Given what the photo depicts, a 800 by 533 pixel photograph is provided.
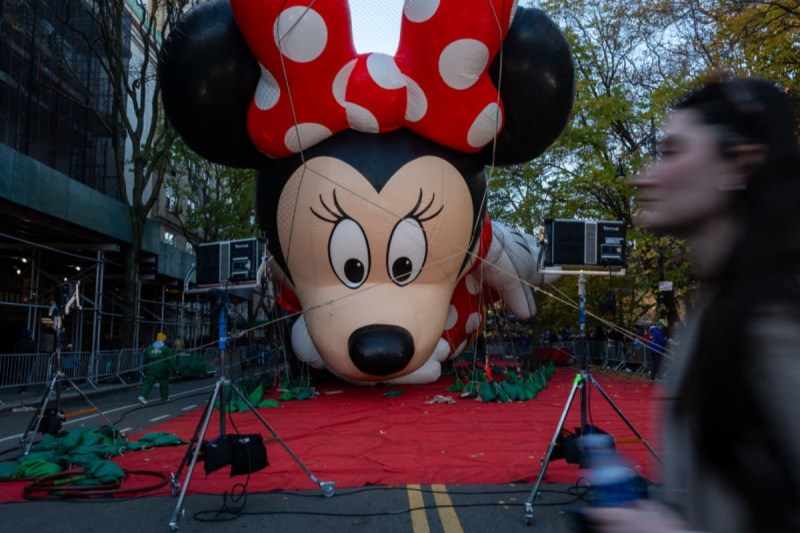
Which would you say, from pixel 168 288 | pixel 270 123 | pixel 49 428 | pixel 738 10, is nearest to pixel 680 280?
pixel 738 10

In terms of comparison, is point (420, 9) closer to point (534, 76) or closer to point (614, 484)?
point (534, 76)

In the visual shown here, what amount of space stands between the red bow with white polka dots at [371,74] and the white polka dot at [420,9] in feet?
0.04

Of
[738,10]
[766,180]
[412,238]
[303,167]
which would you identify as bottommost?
[766,180]

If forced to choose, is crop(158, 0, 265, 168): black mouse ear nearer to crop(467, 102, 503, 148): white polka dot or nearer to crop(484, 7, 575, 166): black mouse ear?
crop(467, 102, 503, 148): white polka dot

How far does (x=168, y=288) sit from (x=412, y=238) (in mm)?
23507

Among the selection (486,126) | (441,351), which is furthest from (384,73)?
(441,351)

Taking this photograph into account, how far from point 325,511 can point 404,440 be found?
2819 mm

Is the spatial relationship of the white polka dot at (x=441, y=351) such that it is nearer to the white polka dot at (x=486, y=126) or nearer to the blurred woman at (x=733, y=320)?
the white polka dot at (x=486, y=126)

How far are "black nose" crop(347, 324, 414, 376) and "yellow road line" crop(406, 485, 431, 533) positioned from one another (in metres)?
2.76

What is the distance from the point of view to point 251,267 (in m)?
6.89

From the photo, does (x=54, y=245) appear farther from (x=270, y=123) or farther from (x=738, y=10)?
(x=738, y=10)

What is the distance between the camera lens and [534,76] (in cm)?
814

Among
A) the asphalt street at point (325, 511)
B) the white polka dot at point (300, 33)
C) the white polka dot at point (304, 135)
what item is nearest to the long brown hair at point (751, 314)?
the asphalt street at point (325, 511)

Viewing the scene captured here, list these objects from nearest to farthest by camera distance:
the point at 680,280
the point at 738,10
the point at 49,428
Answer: the point at 49,428, the point at 738,10, the point at 680,280
